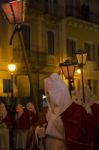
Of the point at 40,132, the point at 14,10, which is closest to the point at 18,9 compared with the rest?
the point at 14,10

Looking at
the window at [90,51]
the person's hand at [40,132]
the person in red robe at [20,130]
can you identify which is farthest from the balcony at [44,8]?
the person's hand at [40,132]

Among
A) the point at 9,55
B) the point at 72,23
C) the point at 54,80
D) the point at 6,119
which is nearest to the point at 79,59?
the point at 6,119

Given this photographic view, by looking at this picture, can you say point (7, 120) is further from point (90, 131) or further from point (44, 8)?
point (44, 8)

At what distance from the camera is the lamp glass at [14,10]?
7.30 meters

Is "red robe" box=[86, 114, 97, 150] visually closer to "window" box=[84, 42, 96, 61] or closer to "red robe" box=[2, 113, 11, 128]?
"red robe" box=[2, 113, 11, 128]

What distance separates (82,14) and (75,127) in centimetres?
3261

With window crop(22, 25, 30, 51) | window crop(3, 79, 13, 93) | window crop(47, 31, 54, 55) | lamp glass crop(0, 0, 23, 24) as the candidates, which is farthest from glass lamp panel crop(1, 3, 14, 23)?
window crop(47, 31, 54, 55)

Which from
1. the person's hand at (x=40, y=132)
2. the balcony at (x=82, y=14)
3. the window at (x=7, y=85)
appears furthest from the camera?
the balcony at (x=82, y=14)

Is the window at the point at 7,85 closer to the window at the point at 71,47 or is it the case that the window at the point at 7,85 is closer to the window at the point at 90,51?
the window at the point at 71,47

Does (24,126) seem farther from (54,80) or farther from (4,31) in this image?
(54,80)

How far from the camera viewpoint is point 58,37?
34906mm

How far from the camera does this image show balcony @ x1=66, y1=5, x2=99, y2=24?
3650 centimetres

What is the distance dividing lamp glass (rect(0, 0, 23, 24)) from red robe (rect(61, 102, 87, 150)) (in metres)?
1.94

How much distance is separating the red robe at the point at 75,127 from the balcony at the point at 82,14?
1186 inches
